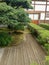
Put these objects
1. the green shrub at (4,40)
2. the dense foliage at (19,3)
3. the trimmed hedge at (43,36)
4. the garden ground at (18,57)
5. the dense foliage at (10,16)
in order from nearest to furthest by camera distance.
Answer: the garden ground at (18,57) < the trimmed hedge at (43,36) < the dense foliage at (10,16) < the green shrub at (4,40) < the dense foliage at (19,3)

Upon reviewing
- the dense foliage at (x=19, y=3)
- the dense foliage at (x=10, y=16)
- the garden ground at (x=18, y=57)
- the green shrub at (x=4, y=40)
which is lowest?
the garden ground at (x=18, y=57)

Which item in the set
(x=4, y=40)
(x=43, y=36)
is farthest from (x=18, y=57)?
(x=4, y=40)

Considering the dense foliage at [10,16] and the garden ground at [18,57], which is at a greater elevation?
the dense foliage at [10,16]

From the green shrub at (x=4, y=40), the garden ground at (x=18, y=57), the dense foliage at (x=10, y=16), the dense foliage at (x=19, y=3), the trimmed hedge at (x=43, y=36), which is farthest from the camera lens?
the dense foliage at (x=19, y=3)

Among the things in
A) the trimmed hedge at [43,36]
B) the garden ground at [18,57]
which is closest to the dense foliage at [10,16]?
the trimmed hedge at [43,36]

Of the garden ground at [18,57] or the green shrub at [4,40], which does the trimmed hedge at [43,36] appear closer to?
the garden ground at [18,57]

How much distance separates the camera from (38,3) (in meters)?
27.5

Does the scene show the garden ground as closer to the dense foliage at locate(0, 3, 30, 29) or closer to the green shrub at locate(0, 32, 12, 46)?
the green shrub at locate(0, 32, 12, 46)

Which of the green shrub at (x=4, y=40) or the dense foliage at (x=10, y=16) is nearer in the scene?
the dense foliage at (x=10, y=16)

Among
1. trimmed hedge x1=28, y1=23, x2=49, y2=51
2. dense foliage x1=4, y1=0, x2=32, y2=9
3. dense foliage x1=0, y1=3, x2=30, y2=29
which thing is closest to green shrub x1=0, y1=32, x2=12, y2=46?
dense foliage x1=0, y1=3, x2=30, y2=29

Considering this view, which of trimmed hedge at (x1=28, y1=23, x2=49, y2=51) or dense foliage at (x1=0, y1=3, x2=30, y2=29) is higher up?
dense foliage at (x1=0, y1=3, x2=30, y2=29)

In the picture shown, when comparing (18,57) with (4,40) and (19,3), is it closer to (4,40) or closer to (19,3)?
(4,40)

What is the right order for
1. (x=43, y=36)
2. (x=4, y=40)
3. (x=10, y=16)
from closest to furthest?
(x=43, y=36) → (x=10, y=16) → (x=4, y=40)

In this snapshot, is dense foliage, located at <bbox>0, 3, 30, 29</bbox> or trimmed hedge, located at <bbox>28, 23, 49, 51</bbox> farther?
dense foliage, located at <bbox>0, 3, 30, 29</bbox>
